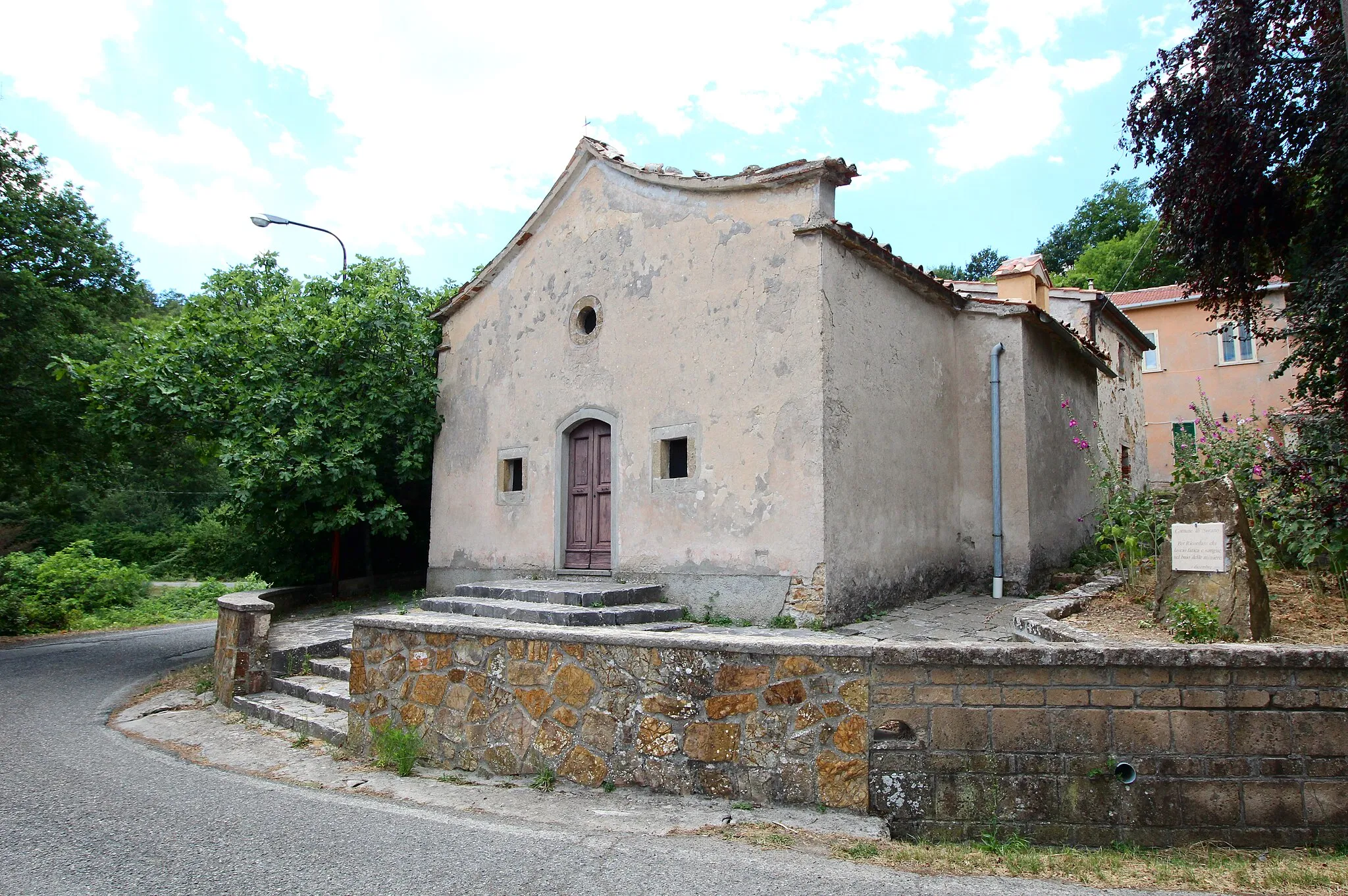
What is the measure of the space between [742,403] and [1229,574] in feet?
15.6

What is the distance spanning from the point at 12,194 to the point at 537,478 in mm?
10557

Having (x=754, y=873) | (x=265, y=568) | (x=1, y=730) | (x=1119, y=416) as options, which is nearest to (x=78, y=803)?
(x=1, y=730)

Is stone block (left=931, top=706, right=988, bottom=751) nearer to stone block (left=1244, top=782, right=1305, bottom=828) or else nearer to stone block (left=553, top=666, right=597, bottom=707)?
stone block (left=1244, top=782, right=1305, bottom=828)

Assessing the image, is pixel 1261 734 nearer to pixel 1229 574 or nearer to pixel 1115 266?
pixel 1229 574

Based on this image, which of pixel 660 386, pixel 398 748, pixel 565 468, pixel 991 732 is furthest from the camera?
pixel 565 468

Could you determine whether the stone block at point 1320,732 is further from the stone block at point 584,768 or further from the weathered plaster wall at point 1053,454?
the weathered plaster wall at point 1053,454

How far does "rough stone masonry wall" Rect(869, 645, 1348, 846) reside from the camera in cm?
416

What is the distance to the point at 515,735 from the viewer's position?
5.39 m

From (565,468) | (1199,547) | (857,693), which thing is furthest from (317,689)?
(1199,547)

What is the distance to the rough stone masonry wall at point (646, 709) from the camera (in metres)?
4.58

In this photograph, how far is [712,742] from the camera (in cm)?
479

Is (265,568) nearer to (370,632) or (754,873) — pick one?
(370,632)

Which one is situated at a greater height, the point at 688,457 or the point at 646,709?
the point at 688,457

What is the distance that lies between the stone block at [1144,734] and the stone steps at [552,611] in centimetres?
460
